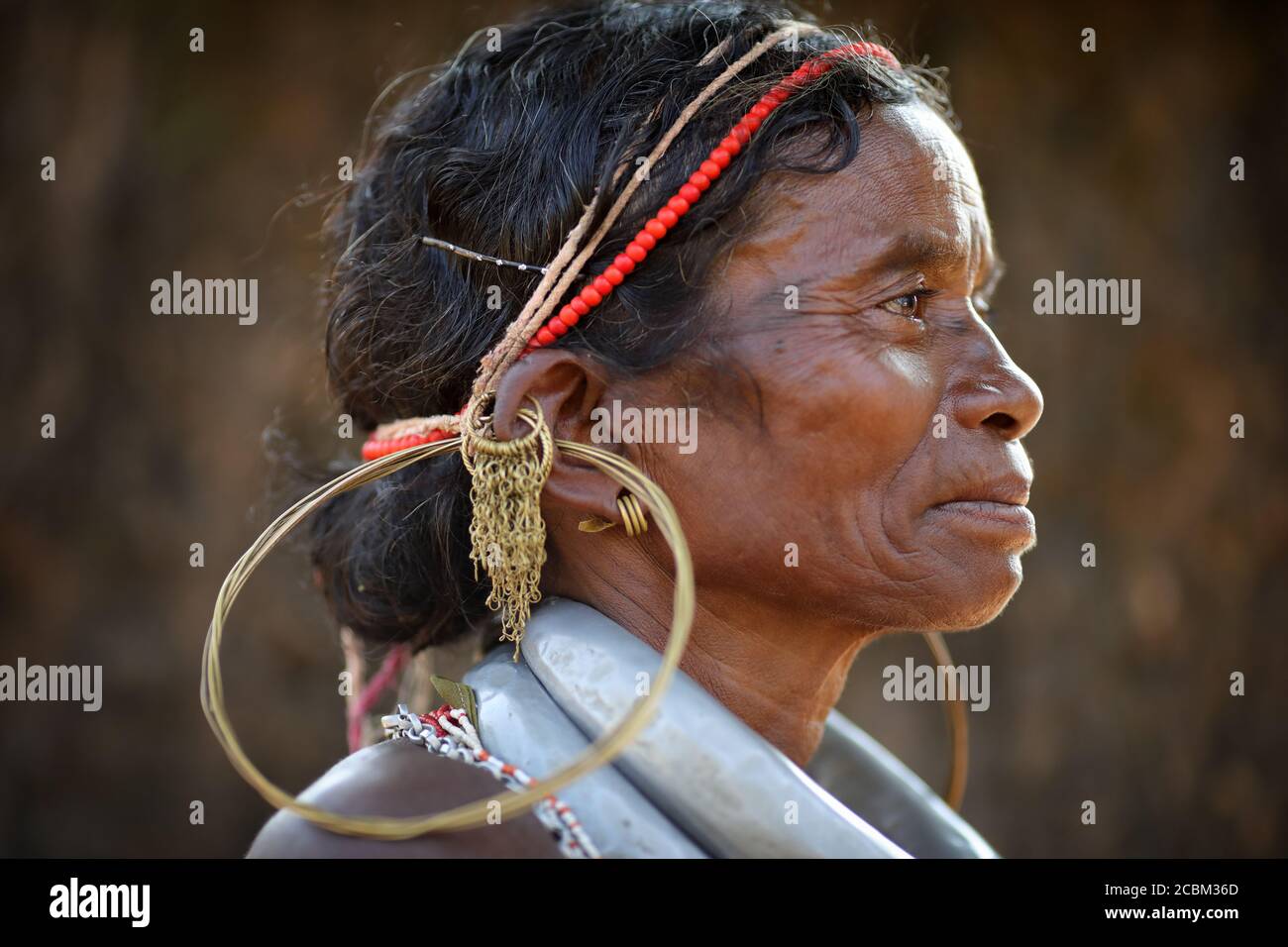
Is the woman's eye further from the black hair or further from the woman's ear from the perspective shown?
the woman's ear

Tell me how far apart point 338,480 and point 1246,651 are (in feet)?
12.3

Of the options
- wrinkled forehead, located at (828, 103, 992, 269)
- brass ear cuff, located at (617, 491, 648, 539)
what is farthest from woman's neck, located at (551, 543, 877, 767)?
wrinkled forehead, located at (828, 103, 992, 269)

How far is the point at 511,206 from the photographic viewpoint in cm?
201

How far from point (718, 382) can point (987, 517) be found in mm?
483

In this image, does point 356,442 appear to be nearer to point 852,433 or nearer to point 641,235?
point 641,235

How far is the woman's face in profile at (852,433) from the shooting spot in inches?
74.3

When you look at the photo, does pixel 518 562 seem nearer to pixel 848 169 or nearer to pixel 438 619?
pixel 438 619

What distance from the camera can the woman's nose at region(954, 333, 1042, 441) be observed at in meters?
1.94

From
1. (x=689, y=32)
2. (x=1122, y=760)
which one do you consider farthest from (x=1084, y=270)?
(x=689, y=32)

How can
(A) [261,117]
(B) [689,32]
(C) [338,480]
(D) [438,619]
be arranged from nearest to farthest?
(C) [338,480]
(B) [689,32]
(D) [438,619]
(A) [261,117]

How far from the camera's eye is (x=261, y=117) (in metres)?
4.27

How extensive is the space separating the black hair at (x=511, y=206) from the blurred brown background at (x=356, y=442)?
1.91 meters

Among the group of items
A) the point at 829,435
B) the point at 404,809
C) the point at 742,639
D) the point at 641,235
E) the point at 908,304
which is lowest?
the point at 404,809

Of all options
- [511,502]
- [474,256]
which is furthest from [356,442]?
[511,502]
